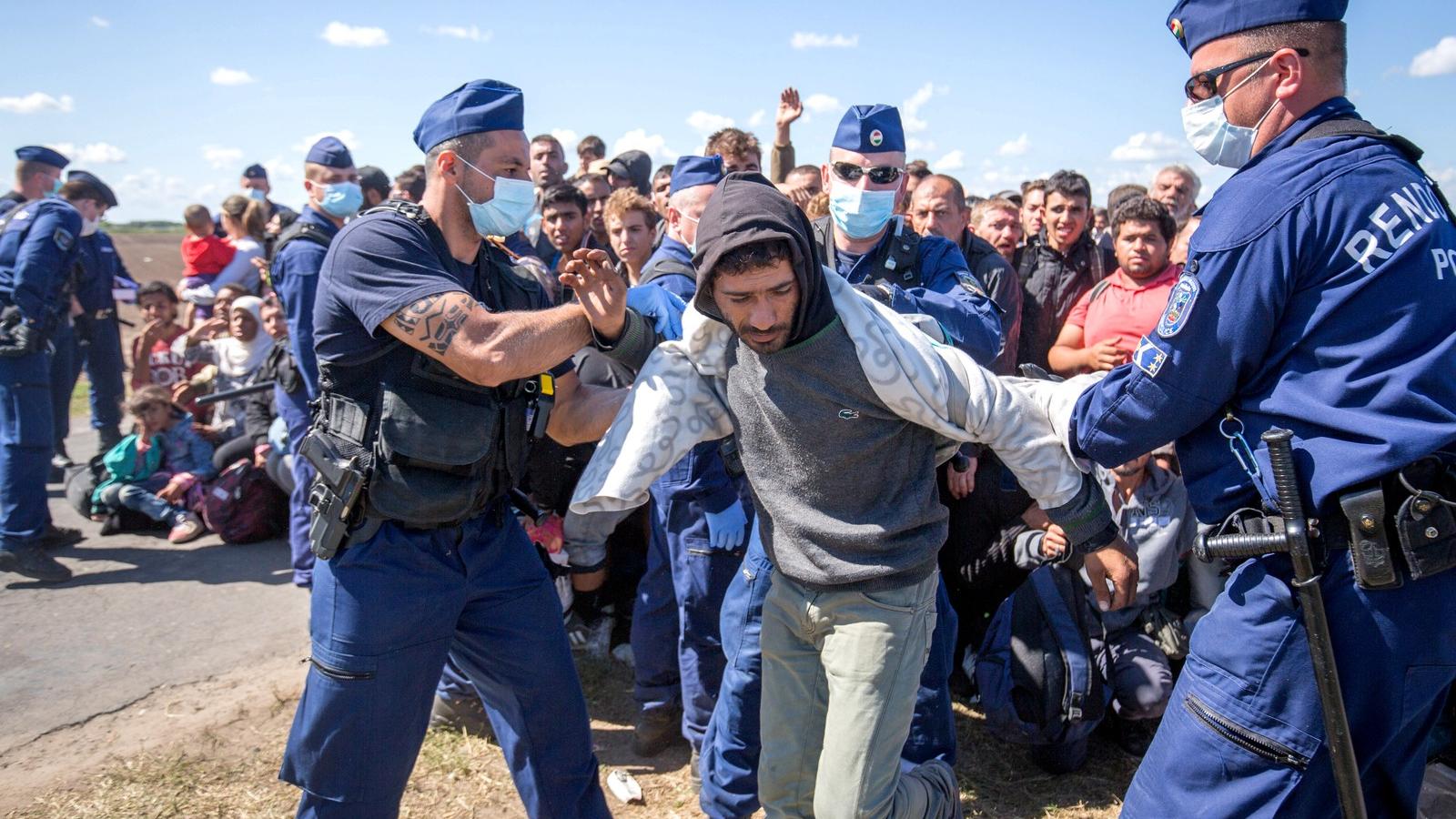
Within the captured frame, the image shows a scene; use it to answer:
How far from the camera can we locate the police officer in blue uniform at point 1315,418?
197 cm

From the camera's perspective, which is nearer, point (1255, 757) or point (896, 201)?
point (1255, 757)

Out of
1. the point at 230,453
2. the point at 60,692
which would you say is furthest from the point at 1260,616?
the point at 230,453

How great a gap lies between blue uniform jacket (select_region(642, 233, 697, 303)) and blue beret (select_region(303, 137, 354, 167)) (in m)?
2.83

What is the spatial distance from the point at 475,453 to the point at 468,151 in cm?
91

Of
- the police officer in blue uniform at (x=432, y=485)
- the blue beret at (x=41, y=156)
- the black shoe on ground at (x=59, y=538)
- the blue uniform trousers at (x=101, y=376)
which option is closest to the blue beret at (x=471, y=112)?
the police officer in blue uniform at (x=432, y=485)

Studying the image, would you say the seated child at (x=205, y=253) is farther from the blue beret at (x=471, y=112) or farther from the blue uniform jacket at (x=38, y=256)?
the blue beret at (x=471, y=112)

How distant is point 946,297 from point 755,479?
A: 116cm

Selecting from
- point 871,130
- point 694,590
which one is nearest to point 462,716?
point 694,590

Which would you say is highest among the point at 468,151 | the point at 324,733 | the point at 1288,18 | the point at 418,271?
the point at 1288,18

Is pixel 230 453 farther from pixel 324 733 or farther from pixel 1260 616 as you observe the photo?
pixel 1260 616

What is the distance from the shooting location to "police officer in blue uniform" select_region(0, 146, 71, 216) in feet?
23.8

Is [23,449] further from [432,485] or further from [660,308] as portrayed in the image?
[660,308]

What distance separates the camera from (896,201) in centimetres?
381

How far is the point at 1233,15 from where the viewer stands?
7.32 ft
